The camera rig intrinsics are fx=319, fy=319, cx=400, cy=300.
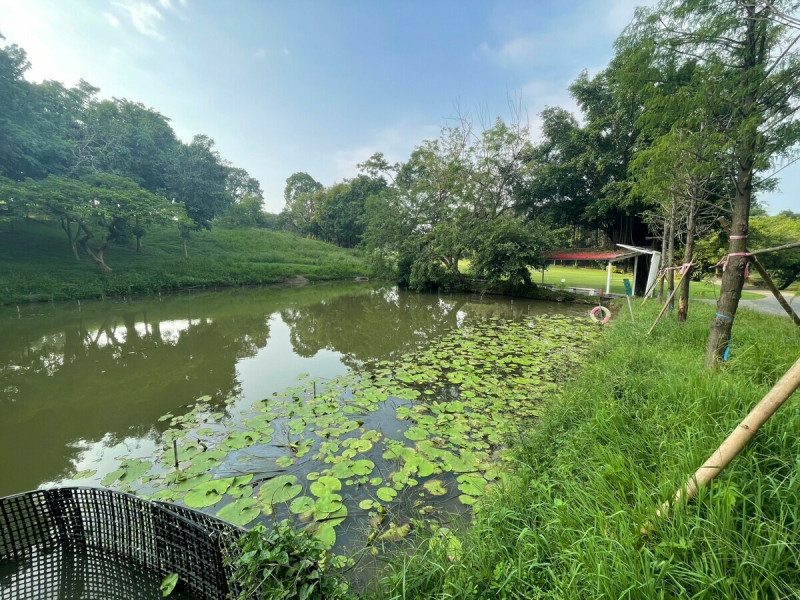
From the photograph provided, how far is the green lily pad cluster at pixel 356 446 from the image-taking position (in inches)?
108

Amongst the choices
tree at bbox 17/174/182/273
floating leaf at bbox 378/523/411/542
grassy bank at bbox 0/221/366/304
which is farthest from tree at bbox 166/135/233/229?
floating leaf at bbox 378/523/411/542

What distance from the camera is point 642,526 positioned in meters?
1.42

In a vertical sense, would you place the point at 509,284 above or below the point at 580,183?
below

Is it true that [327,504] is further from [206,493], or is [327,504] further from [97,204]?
[97,204]

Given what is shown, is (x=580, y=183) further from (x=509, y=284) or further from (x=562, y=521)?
(x=562, y=521)

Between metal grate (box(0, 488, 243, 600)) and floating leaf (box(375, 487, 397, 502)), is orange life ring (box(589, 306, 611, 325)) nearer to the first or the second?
floating leaf (box(375, 487, 397, 502))

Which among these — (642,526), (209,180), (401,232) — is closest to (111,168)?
(209,180)

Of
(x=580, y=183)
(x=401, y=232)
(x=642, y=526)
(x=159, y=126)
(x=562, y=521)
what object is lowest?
(x=562, y=521)

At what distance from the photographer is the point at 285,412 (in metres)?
4.41

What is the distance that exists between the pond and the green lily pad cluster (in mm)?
18

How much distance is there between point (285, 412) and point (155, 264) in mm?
20477

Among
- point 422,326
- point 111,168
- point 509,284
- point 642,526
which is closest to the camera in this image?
point 642,526

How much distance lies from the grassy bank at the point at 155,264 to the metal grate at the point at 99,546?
670 inches

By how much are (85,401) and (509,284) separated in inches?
600
